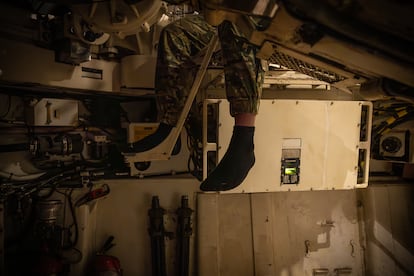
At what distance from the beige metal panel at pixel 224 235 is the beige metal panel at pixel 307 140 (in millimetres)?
583

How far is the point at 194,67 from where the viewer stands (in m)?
2.01

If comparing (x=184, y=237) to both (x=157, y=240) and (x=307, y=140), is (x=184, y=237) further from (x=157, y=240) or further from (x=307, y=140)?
(x=307, y=140)

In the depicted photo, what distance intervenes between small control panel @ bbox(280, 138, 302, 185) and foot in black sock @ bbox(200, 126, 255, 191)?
21.6 inches

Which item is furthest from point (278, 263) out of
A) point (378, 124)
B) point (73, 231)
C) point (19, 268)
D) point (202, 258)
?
point (19, 268)

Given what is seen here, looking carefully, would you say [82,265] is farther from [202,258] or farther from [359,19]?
[359,19]

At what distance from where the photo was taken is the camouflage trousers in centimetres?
156

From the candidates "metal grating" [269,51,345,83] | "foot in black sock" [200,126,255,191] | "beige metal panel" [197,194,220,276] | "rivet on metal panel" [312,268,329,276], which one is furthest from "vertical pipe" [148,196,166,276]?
"metal grating" [269,51,345,83]

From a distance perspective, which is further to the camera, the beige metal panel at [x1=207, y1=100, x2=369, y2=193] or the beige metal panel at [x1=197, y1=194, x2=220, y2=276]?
the beige metal panel at [x1=197, y1=194, x2=220, y2=276]

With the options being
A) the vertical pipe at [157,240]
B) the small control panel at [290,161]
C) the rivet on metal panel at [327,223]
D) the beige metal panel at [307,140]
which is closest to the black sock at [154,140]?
the beige metal panel at [307,140]

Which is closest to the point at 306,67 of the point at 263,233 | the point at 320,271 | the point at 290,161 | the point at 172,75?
the point at 290,161

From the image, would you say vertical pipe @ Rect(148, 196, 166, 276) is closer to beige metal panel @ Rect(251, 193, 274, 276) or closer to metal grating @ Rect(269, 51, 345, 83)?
beige metal panel @ Rect(251, 193, 274, 276)

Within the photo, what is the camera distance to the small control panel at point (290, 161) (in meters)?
2.16

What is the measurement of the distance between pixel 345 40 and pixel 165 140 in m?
1.33

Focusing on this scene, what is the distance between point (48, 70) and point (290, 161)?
1.82 m
